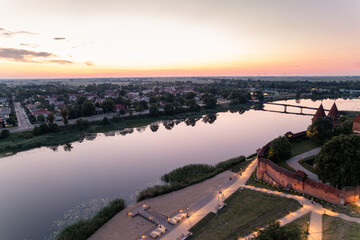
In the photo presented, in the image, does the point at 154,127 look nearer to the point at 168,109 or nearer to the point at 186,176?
the point at 168,109

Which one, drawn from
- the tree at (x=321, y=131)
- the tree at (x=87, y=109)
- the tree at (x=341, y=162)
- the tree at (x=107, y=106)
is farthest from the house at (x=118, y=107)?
the tree at (x=341, y=162)

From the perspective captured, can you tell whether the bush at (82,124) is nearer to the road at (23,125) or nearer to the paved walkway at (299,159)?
the road at (23,125)

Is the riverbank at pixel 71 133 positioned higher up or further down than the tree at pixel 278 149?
further down

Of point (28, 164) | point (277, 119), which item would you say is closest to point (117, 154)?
point (28, 164)

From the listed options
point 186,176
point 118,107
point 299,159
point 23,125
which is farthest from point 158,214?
point 118,107

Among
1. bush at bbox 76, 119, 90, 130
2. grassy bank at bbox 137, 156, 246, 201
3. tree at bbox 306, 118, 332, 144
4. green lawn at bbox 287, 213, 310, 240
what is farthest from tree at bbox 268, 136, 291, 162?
bush at bbox 76, 119, 90, 130
